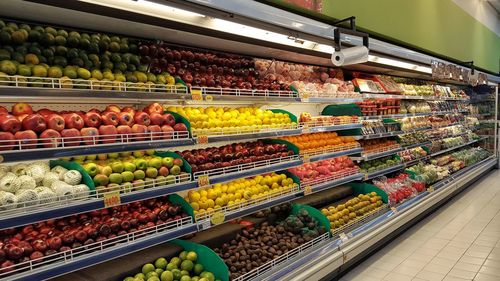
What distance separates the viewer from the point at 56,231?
226 centimetres

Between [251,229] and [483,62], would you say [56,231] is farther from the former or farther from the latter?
[483,62]

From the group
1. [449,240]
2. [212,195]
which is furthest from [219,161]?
[449,240]

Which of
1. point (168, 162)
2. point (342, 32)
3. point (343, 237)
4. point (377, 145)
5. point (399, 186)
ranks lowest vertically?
point (343, 237)

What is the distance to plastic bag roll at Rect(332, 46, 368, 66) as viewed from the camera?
3.63 m

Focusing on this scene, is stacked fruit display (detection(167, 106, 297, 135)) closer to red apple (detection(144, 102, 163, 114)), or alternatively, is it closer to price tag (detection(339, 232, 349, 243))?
red apple (detection(144, 102, 163, 114))

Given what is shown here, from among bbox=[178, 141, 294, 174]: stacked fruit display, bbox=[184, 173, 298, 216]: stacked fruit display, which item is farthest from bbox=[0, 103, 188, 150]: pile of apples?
bbox=[184, 173, 298, 216]: stacked fruit display

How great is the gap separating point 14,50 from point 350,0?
3.57 m

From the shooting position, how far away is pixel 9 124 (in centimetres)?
199

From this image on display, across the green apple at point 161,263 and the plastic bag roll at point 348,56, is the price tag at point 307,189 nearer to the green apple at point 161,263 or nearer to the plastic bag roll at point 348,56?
the plastic bag roll at point 348,56

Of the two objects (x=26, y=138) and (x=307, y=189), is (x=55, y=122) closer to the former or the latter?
Result: (x=26, y=138)

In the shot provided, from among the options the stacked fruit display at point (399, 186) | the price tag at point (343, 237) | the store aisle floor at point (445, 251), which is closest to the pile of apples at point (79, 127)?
the price tag at point (343, 237)

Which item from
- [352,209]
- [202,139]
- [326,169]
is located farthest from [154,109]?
[352,209]

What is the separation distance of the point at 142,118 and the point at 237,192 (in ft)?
4.03

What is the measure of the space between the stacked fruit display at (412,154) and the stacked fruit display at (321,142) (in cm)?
186
